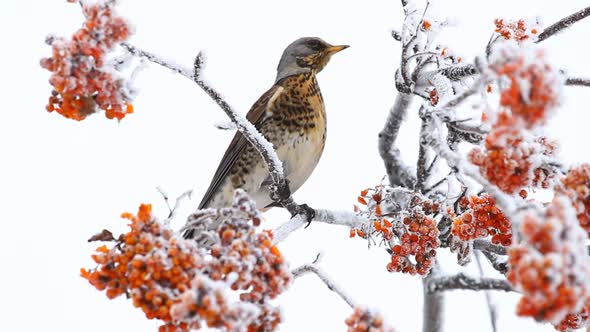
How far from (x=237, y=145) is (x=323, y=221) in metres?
0.87

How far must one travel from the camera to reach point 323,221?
340 centimetres

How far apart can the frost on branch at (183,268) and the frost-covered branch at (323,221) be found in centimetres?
131

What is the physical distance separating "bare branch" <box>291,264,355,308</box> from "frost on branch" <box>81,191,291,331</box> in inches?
10.1

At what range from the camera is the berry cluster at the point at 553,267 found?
1113 mm

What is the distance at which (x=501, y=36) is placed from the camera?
8.38 ft

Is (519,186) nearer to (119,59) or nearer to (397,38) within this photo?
(119,59)

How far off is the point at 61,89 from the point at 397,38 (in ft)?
6.49

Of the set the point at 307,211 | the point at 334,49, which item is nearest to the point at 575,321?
the point at 307,211

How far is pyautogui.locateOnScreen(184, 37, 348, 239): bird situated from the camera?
13.1 feet

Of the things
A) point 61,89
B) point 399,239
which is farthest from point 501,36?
point 61,89

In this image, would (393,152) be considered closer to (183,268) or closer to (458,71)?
(458,71)

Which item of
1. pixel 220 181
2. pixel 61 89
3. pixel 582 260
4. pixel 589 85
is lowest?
pixel 582 260

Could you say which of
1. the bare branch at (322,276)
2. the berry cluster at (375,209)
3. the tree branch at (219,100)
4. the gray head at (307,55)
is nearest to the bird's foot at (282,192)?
the berry cluster at (375,209)

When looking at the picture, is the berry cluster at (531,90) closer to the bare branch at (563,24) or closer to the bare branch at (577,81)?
the bare branch at (577,81)
